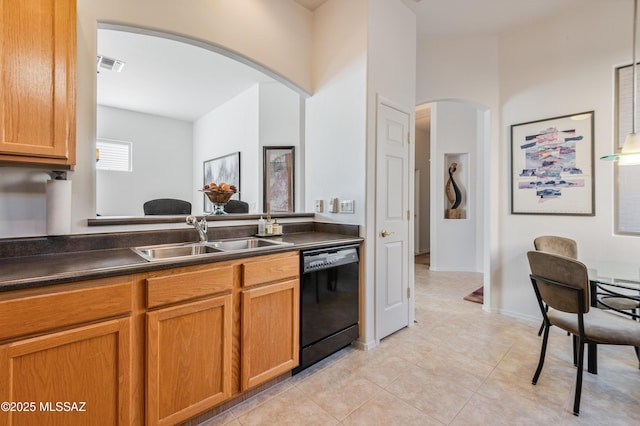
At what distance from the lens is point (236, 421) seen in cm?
155

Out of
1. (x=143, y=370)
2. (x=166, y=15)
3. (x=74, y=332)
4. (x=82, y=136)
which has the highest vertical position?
(x=166, y=15)

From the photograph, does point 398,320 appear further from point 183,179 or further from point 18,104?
point 183,179

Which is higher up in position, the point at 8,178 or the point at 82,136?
the point at 82,136

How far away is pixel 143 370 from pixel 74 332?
1.18 feet

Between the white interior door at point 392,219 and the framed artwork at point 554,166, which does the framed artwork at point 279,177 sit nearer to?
the white interior door at point 392,219

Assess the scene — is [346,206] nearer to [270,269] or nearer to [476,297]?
[270,269]

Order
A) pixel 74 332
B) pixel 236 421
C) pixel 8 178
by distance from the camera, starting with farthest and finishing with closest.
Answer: pixel 236 421 < pixel 8 178 < pixel 74 332

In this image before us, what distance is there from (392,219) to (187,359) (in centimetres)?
190

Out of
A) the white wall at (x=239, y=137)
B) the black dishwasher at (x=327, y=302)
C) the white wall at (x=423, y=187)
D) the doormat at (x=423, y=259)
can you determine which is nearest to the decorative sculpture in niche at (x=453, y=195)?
the doormat at (x=423, y=259)

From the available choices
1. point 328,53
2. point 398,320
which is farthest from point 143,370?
point 328,53

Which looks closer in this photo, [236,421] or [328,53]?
[236,421]

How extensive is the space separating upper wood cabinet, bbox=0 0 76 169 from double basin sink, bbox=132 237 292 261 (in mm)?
650

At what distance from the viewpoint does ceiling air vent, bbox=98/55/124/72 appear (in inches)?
133

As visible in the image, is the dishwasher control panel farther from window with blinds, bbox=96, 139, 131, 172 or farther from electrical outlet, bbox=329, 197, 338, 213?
window with blinds, bbox=96, 139, 131, 172
